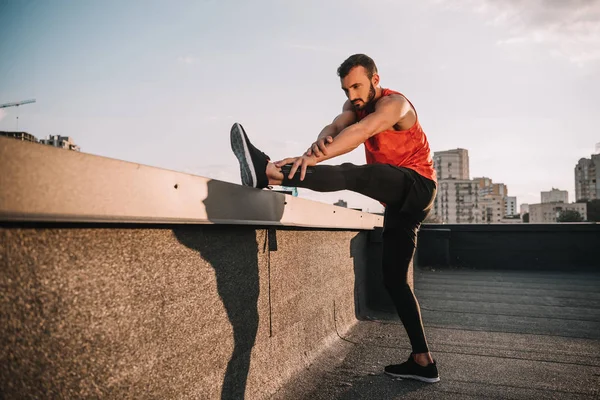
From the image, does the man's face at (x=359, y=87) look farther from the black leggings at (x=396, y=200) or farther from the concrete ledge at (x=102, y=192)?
the concrete ledge at (x=102, y=192)

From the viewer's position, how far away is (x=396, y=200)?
8.68 feet

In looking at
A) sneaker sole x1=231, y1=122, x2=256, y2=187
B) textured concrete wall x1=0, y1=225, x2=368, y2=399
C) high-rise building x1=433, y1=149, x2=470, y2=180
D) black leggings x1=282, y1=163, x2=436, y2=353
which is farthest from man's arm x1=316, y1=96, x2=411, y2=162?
high-rise building x1=433, y1=149, x2=470, y2=180

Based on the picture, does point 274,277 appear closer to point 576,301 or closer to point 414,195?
point 414,195

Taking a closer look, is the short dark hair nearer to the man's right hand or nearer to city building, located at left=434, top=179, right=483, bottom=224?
the man's right hand

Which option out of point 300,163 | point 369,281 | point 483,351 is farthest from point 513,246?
point 300,163

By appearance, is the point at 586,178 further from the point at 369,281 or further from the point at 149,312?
the point at 149,312

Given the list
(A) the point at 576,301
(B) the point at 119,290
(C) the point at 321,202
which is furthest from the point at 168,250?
(A) the point at 576,301

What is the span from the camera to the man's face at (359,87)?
8.64ft

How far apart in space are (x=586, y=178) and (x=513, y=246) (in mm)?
181831

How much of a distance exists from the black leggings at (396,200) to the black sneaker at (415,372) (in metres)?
0.10

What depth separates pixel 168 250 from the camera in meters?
1.50

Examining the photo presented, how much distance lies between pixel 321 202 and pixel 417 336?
1039 millimetres

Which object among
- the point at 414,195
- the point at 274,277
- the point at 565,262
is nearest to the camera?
the point at 274,277

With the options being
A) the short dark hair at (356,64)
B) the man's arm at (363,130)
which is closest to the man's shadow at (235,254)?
the man's arm at (363,130)
